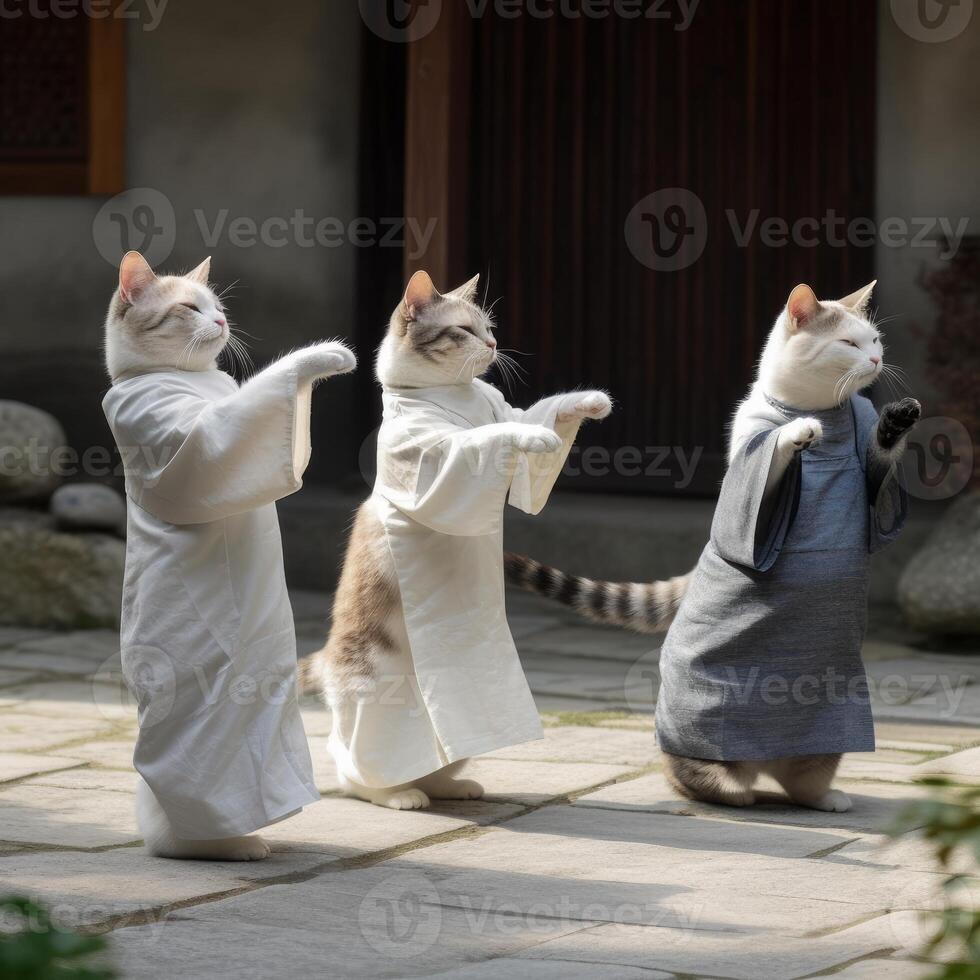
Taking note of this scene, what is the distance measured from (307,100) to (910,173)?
326 centimetres

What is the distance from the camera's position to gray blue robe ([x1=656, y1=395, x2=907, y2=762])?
4.40 m

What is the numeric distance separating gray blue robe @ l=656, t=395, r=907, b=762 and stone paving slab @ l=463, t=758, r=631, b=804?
545mm

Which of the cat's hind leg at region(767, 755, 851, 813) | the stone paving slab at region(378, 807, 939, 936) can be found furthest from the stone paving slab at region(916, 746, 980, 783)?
the stone paving slab at region(378, 807, 939, 936)

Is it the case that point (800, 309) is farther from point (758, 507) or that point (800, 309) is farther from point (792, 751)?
point (792, 751)

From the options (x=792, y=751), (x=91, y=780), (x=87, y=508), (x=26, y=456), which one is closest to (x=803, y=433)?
(x=792, y=751)

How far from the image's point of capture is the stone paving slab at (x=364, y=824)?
4203mm

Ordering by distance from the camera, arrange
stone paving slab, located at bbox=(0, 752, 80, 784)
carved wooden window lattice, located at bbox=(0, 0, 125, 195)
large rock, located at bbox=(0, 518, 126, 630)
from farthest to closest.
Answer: carved wooden window lattice, located at bbox=(0, 0, 125, 195) < large rock, located at bbox=(0, 518, 126, 630) < stone paving slab, located at bbox=(0, 752, 80, 784)

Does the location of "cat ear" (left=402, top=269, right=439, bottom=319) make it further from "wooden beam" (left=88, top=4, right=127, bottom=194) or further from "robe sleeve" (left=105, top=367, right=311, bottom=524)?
"wooden beam" (left=88, top=4, right=127, bottom=194)

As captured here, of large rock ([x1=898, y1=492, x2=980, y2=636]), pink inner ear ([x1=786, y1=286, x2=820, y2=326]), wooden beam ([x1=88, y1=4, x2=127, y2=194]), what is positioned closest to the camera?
pink inner ear ([x1=786, y1=286, x2=820, y2=326])

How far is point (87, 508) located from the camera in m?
8.05

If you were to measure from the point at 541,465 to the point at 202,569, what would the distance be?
0.98 meters

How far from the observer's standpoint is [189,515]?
397cm

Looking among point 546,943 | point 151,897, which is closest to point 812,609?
point 546,943

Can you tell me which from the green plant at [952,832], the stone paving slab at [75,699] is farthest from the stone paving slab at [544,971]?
the stone paving slab at [75,699]
